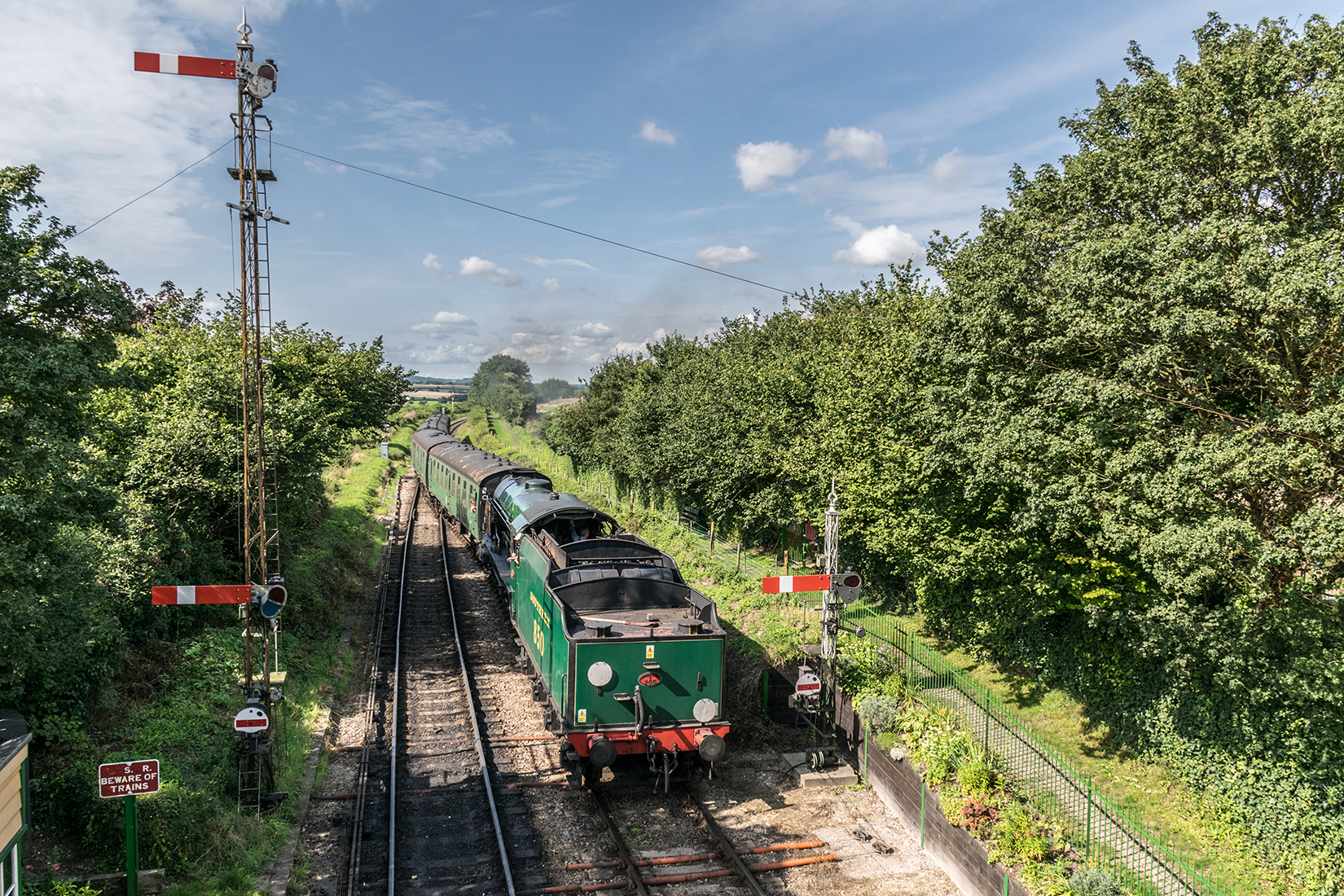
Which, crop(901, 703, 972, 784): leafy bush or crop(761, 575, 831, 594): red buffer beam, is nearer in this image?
crop(901, 703, 972, 784): leafy bush

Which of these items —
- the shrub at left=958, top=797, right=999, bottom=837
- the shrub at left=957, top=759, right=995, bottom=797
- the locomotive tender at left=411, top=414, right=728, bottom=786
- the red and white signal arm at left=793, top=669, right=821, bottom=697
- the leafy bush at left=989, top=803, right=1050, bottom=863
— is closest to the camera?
the leafy bush at left=989, top=803, right=1050, bottom=863

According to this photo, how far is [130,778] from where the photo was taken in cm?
898

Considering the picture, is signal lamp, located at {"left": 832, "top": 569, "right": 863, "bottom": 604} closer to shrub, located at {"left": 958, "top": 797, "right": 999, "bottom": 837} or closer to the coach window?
shrub, located at {"left": 958, "top": 797, "right": 999, "bottom": 837}

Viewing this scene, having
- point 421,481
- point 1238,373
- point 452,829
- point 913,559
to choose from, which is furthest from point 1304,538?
point 421,481

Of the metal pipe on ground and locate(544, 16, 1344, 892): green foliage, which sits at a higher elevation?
locate(544, 16, 1344, 892): green foliage

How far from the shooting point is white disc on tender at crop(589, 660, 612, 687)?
35.7ft

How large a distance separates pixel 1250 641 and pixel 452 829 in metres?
11.1

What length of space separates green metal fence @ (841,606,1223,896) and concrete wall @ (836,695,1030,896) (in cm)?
141

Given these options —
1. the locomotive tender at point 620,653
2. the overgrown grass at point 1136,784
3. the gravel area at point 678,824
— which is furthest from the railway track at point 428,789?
the overgrown grass at point 1136,784

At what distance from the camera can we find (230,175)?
1170cm

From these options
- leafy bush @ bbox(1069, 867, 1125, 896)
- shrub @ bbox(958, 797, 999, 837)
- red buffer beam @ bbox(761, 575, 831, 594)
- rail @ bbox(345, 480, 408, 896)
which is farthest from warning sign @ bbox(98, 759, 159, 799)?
leafy bush @ bbox(1069, 867, 1125, 896)

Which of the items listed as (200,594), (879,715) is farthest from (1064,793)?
(200,594)

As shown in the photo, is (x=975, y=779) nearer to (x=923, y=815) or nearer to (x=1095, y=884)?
(x=923, y=815)

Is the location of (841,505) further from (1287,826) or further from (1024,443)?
(1287,826)
